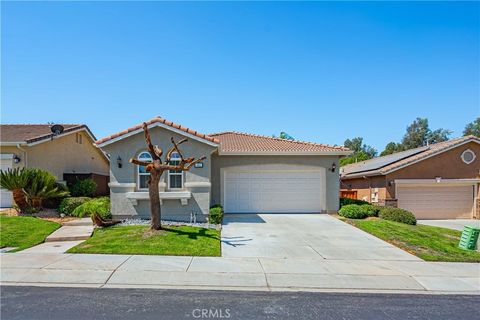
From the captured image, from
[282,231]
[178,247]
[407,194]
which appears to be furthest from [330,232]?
[407,194]

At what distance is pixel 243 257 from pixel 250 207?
7.64 m

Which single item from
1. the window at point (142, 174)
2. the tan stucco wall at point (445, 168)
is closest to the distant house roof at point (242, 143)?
the window at point (142, 174)

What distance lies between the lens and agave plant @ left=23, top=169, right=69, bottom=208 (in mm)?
13041

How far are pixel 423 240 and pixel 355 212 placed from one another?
403cm

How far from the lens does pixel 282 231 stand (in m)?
11.8

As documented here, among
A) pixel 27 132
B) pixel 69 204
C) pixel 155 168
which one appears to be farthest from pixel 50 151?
pixel 155 168

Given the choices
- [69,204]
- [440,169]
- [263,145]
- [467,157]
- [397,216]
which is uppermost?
[263,145]

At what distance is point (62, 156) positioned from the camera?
58.5 ft

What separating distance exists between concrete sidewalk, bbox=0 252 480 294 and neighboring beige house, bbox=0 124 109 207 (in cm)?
906

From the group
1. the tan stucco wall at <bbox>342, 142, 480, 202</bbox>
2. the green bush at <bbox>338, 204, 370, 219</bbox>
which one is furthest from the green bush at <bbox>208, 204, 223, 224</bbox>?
the tan stucco wall at <bbox>342, 142, 480, 202</bbox>

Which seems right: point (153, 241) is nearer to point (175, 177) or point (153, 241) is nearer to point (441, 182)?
point (175, 177)

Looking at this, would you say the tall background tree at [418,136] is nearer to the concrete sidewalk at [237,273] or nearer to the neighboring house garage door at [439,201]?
the neighboring house garage door at [439,201]

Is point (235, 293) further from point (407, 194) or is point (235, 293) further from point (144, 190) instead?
point (407, 194)

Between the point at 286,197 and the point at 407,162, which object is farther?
the point at 407,162
